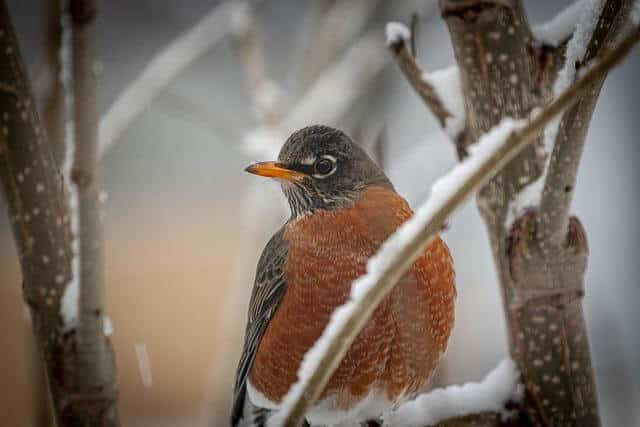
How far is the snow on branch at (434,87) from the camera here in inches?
50.3

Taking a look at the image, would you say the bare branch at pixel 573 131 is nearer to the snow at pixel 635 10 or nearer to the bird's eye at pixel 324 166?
the snow at pixel 635 10

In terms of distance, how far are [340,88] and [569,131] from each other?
2.73 ft

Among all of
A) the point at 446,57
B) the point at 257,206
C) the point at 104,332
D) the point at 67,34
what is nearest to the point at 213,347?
the point at 257,206

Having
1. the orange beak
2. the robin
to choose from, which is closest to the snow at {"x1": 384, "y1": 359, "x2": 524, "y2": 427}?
the robin

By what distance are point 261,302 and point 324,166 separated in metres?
0.37

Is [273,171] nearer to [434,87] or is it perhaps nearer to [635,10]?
[434,87]

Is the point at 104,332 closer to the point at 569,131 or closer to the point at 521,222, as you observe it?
the point at 521,222

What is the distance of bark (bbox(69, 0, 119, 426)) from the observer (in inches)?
43.4

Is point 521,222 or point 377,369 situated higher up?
point 521,222

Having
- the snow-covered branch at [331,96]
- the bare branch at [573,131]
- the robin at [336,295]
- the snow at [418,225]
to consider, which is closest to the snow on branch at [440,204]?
the snow at [418,225]

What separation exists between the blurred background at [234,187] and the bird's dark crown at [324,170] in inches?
2.5

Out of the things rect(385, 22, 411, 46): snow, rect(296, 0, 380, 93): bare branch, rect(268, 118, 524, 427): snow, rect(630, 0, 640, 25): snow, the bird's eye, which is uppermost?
rect(296, 0, 380, 93): bare branch

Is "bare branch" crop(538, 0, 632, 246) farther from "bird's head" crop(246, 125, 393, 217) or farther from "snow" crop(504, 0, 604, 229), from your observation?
"bird's head" crop(246, 125, 393, 217)

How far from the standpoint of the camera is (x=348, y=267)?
4.90 ft
